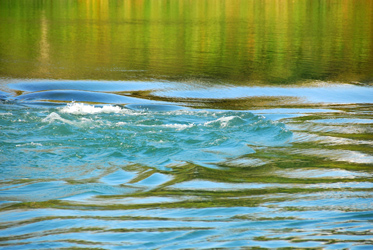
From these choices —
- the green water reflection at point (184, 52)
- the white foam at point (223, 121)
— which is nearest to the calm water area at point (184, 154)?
the white foam at point (223, 121)

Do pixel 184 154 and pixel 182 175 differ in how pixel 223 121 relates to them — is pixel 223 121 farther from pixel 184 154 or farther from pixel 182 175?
pixel 182 175

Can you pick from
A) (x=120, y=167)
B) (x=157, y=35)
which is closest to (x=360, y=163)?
(x=120, y=167)

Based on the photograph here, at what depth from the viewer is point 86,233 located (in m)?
5.88

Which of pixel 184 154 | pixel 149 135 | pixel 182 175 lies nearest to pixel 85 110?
pixel 149 135

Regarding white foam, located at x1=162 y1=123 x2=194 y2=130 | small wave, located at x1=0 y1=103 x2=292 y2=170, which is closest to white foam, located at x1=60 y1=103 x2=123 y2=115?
small wave, located at x1=0 y1=103 x2=292 y2=170

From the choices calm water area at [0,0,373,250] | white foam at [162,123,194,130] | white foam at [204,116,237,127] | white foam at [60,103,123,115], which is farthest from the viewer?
white foam at [60,103,123,115]

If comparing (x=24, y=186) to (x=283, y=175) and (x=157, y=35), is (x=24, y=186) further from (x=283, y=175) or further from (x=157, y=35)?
(x=157, y=35)

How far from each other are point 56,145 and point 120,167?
1.80 m

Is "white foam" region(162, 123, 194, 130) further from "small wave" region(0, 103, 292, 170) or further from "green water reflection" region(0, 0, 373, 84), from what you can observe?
"green water reflection" region(0, 0, 373, 84)

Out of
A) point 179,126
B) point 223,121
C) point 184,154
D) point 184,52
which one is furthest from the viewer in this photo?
point 184,52

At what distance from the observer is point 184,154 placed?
966 cm

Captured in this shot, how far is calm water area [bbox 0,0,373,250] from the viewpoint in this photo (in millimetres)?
5980

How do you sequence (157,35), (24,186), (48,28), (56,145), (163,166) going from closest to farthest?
(24,186)
(163,166)
(56,145)
(157,35)
(48,28)

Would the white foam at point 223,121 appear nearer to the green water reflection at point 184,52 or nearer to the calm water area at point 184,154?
the calm water area at point 184,154
